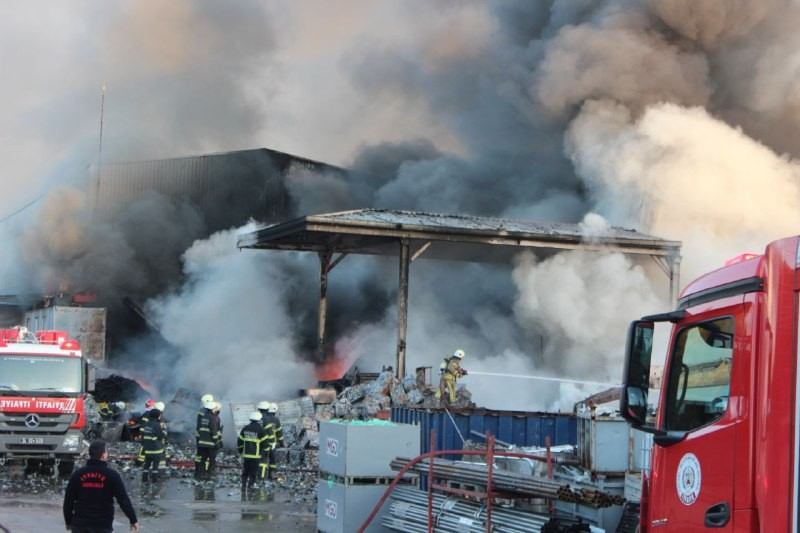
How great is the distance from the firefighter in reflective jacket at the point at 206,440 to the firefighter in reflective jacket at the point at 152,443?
1.92 ft

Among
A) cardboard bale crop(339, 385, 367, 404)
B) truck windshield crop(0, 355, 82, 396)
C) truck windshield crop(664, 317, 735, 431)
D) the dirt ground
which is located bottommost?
the dirt ground

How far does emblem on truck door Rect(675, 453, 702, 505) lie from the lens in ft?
15.5

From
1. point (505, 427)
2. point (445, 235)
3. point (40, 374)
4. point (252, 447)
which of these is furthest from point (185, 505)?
point (445, 235)

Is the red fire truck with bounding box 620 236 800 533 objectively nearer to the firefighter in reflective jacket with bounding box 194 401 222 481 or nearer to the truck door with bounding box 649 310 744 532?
the truck door with bounding box 649 310 744 532

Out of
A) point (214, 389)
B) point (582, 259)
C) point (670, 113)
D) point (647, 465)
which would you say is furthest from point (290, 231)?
point (647, 465)

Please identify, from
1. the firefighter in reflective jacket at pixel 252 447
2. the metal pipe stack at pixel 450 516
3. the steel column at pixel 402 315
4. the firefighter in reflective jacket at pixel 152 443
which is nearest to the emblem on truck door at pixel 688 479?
the metal pipe stack at pixel 450 516

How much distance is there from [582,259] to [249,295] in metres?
9.68

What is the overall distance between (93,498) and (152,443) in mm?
8488

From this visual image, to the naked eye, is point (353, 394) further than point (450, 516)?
Yes

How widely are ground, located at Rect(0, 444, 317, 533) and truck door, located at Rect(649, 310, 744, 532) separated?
711cm

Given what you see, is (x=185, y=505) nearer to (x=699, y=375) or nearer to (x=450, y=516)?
(x=450, y=516)

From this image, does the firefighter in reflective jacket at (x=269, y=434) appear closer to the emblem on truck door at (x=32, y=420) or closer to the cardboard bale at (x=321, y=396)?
the emblem on truck door at (x=32, y=420)

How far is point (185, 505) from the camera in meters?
13.0

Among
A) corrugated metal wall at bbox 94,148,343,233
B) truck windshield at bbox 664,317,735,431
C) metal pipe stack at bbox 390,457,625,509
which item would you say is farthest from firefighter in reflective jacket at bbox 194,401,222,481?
corrugated metal wall at bbox 94,148,343,233
